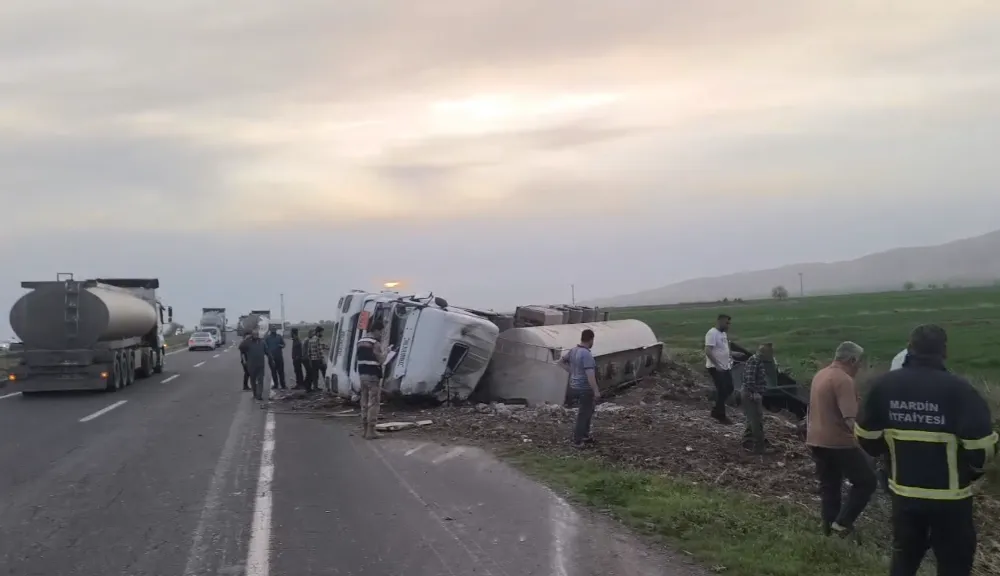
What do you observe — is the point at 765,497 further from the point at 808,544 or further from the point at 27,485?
the point at 27,485

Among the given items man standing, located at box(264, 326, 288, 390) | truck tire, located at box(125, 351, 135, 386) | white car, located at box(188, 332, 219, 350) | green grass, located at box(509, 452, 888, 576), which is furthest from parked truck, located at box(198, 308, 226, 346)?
green grass, located at box(509, 452, 888, 576)

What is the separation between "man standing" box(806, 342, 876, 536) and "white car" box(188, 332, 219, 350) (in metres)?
50.9

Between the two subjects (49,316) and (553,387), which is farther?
(49,316)

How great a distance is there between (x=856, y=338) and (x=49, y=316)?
37.5 meters

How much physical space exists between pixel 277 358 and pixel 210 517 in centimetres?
1342

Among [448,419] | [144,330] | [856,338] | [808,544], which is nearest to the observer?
[808,544]

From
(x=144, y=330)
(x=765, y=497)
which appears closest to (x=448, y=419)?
(x=765, y=497)

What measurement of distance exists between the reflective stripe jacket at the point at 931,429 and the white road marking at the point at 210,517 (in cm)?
474

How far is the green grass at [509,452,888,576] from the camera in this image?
6301 mm

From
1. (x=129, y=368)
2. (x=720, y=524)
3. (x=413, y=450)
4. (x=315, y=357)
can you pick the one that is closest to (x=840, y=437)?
(x=720, y=524)

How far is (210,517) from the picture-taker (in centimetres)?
793

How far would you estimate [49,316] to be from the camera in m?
21.5

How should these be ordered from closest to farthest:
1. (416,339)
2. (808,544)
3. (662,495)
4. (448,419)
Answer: (808,544)
(662,495)
(448,419)
(416,339)

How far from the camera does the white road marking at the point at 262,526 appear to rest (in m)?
6.41
